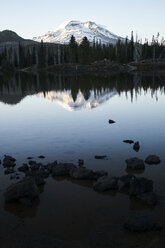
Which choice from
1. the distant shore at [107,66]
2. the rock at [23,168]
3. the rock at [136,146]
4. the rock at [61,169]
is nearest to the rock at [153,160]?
the rock at [136,146]

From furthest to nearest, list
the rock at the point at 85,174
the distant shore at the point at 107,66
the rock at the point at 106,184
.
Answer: the distant shore at the point at 107,66 < the rock at the point at 85,174 < the rock at the point at 106,184

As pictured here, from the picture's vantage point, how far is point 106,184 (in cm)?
1298

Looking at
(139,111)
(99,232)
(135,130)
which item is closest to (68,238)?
(99,232)

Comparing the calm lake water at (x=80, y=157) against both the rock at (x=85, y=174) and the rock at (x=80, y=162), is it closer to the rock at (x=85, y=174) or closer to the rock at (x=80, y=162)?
the rock at (x=80, y=162)

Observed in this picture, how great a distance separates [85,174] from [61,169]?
153 cm

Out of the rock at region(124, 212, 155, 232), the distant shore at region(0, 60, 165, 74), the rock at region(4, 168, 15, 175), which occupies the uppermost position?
the distant shore at region(0, 60, 165, 74)

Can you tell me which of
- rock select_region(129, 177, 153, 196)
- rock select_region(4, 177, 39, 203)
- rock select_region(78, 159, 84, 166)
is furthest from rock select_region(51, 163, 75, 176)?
rock select_region(129, 177, 153, 196)

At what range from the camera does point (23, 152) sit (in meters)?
18.6

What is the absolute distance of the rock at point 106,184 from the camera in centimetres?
1292

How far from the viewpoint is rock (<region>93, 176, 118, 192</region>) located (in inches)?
509

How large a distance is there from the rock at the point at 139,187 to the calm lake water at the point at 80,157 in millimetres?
452

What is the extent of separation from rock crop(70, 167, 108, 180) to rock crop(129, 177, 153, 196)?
2291 millimetres

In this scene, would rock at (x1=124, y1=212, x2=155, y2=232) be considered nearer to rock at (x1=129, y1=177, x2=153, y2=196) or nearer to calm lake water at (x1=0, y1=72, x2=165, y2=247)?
calm lake water at (x1=0, y1=72, x2=165, y2=247)

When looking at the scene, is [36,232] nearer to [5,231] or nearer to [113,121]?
[5,231]
